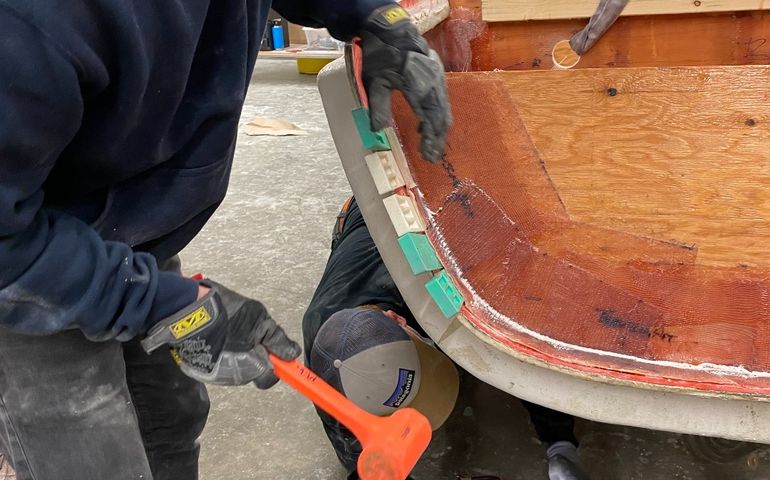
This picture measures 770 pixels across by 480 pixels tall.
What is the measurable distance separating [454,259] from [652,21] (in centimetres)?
97

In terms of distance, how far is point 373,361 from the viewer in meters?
1.40

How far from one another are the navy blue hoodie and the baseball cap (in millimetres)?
486

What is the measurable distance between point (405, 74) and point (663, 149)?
51 centimetres

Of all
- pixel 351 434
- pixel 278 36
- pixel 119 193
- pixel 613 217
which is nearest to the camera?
pixel 119 193

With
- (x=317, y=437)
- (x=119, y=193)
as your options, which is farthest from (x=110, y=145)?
(x=317, y=437)

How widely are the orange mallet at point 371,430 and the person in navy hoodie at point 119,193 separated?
4 centimetres

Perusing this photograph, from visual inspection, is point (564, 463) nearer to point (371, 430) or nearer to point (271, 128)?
point (371, 430)

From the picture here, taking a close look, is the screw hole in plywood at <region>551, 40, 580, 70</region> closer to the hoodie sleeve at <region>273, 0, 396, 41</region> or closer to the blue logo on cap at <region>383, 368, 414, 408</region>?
the hoodie sleeve at <region>273, 0, 396, 41</region>

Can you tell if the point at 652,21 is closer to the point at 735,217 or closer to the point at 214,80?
the point at 735,217

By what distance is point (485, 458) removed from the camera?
1594mm

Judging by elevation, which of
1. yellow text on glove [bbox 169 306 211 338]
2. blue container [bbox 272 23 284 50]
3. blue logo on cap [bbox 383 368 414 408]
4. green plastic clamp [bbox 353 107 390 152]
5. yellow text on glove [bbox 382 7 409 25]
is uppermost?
yellow text on glove [bbox 382 7 409 25]

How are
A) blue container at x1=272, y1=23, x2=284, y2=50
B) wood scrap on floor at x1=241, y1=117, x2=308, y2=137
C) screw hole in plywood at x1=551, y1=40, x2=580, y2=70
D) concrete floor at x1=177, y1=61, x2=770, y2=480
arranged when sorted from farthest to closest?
blue container at x1=272, y1=23, x2=284, y2=50 < wood scrap on floor at x1=241, y1=117, x2=308, y2=137 < screw hole in plywood at x1=551, y1=40, x2=580, y2=70 < concrete floor at x1=177, y1=61, x2=770, y2=480

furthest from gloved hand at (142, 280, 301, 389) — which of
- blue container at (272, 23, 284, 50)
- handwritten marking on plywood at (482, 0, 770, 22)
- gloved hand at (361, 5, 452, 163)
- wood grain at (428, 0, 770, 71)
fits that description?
blue container at (272, 23, 284, 50)

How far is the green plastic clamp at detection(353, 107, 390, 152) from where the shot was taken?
1.21 metres
